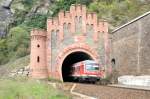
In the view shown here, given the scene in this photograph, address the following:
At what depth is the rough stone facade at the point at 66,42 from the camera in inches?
1612

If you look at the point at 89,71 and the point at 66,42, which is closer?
the point at 89,71

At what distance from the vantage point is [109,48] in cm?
4162

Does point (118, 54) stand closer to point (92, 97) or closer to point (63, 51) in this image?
point (63, 51)

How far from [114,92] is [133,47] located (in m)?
13.2

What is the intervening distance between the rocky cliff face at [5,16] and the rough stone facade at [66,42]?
147 feet

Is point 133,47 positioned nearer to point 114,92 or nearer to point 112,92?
point 112,92

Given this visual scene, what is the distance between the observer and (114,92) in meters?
21.7

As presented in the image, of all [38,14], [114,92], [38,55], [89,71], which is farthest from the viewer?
[38,14]

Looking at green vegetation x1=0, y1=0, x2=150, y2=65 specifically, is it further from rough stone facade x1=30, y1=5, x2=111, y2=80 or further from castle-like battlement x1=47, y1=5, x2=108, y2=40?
rough stone facade x1=30, y1=5, x2=111, y2=80

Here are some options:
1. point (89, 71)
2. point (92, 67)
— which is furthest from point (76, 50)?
point (89, 71)

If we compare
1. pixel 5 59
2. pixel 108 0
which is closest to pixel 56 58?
pixel 108 0

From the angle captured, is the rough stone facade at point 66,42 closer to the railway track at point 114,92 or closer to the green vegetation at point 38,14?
the green vegetation at point 38,14

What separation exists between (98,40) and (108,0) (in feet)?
77.0

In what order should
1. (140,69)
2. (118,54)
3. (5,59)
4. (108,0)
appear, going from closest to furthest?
(140,69), (118,54), (108,0), (5,59)
